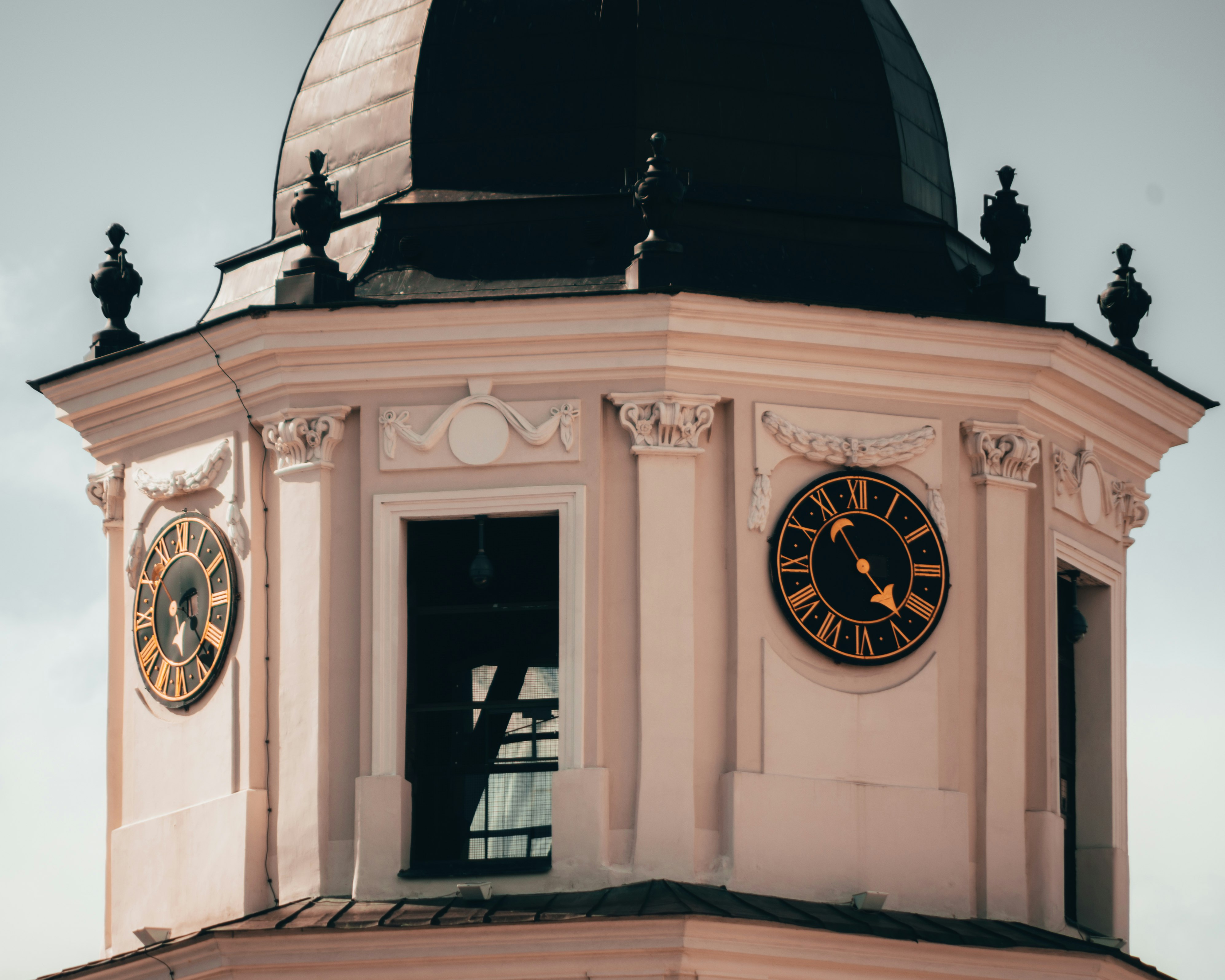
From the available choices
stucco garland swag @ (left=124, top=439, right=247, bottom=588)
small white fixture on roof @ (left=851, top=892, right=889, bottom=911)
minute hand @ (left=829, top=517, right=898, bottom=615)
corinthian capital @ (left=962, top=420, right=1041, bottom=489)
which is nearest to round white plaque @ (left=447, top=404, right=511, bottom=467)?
stucco garland swag @ (left=124, top=439, right=247, bottom=588)

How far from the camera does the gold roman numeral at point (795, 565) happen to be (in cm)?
2533

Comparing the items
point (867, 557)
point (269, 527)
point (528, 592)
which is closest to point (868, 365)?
point (867, 557)

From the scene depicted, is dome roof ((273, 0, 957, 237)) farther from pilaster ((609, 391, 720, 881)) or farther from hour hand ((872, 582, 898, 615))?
hour hand ((872, 582, 898, 615))

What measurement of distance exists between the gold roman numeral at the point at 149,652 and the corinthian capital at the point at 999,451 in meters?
6.84

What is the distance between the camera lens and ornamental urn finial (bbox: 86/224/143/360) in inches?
1090

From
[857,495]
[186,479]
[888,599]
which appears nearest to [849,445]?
[857,495]

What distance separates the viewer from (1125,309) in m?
28.0

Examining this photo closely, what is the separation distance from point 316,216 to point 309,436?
1.90 m

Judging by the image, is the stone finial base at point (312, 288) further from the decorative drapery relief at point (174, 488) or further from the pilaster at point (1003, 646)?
the pilaster at point (1003, 646)

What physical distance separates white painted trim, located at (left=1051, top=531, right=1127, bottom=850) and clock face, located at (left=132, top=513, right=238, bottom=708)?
6850 mm

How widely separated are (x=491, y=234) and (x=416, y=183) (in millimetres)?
998

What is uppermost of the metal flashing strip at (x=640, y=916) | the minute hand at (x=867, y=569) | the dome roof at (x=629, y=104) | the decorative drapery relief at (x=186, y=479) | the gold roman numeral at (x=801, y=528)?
the dome roof at (x=629, y=104)

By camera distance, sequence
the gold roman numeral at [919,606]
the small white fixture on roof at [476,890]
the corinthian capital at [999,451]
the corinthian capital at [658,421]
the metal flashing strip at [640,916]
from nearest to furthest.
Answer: the metal flashing strip at [640,916], the small white fixture on roof at [476,890], the corinthian capital at [658,421], the gold roman numeral at [919,606], the corinthian capital at [999,451]

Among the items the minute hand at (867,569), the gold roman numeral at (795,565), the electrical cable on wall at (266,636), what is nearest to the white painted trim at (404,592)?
the electrical cable on wall at (266,636)
